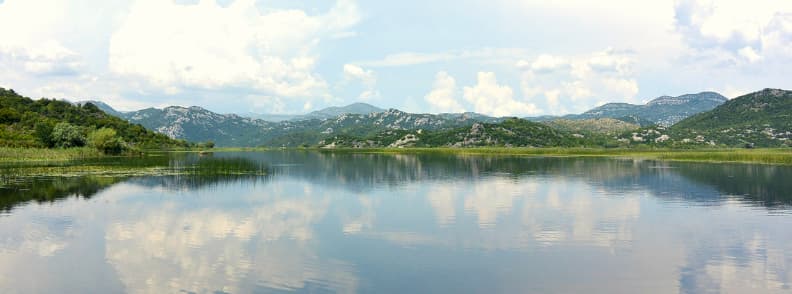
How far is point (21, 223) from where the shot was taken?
135ft

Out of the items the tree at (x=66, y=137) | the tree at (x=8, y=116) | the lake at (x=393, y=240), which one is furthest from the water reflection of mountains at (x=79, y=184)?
the tree at (x=8, y=116)

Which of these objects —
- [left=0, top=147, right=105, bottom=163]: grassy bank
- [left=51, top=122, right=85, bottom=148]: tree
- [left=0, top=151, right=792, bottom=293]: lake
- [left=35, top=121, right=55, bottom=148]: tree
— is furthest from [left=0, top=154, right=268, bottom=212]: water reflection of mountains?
[left=35, top=121, right=55, bottom=148]: tree

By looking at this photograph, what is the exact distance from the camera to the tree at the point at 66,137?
495 ft

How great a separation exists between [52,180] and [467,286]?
2846 inches

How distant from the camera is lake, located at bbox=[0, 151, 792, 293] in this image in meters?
26.0

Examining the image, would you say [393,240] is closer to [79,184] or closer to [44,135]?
[79,184]

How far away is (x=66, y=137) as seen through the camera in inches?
6043

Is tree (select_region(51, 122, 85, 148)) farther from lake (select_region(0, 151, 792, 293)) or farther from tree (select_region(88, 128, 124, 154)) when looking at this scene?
lake (select_region(0, 151, 792, 293))

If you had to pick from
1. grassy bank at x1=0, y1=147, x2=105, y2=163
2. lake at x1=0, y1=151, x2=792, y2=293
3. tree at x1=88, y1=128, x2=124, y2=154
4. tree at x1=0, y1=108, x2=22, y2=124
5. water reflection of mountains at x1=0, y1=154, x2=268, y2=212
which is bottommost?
lake at x1=0, y1=151, x2=792, y2=293

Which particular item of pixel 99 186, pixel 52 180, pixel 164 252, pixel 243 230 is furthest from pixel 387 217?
pixel 52 180

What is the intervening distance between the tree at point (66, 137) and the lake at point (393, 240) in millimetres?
98006

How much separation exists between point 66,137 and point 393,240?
6023 inches

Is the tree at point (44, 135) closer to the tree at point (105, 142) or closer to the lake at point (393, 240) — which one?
the tree at point (105, 142)

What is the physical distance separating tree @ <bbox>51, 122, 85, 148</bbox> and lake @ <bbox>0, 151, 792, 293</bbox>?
98006mm
